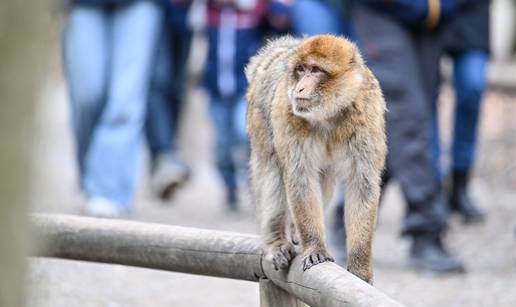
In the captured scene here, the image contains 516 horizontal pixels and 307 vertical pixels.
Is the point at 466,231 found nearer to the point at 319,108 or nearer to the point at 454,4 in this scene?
the point at 454,4

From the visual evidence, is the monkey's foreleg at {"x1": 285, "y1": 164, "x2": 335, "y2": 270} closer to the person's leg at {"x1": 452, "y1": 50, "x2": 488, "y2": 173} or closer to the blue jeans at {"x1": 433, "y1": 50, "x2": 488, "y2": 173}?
the blue jeans at {"x1": 433, "y1": 50, "x2": 488, "y2": 173}

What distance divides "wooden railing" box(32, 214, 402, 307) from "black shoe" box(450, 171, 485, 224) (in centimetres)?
434

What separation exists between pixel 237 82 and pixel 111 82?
47.1 inches

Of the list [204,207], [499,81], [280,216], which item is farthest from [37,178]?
[499,81]

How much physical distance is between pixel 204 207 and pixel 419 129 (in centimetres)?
302

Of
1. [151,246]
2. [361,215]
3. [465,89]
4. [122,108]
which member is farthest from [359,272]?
[465,89]

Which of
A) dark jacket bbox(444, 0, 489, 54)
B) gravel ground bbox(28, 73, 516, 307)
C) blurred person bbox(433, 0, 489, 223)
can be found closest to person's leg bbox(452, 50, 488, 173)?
blurred person bbox(433, 0, 489, 223)

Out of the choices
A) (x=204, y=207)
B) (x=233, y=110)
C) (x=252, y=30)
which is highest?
(x=252, y=30)

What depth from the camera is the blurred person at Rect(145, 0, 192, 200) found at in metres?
9.88

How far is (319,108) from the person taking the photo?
507 centimetres

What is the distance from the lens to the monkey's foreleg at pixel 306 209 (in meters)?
4.96

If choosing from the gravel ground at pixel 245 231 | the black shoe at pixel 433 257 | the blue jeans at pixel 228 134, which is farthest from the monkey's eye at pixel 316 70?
the blue jeans at pixel 228 134

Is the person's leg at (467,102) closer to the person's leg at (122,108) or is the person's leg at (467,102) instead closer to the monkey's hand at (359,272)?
the person's leg at (122,108)

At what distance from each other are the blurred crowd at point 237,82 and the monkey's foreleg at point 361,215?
250cm
